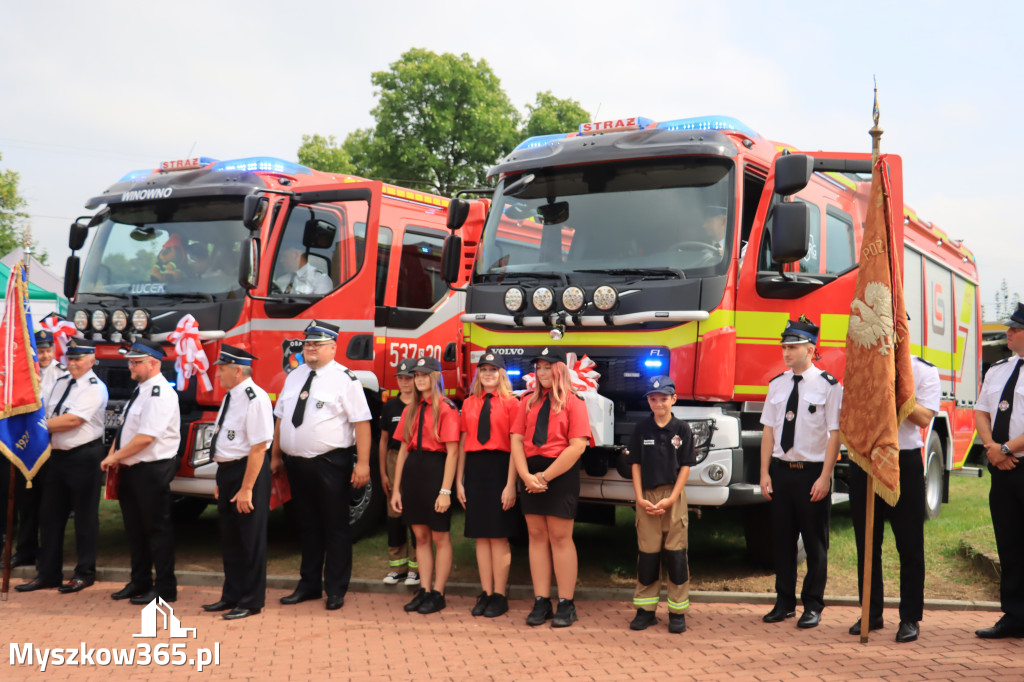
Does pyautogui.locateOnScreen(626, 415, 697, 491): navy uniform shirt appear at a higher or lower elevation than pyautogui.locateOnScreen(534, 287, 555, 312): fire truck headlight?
lower

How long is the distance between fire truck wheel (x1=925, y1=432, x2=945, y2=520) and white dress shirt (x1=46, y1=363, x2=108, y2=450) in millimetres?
8016

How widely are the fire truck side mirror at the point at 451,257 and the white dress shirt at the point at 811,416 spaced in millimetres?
3055

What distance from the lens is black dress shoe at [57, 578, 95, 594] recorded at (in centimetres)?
723

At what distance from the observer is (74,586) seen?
7.26 m

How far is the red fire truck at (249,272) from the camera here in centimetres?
820

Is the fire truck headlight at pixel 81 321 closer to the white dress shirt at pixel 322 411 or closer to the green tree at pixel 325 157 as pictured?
the white dress shirt at pixel 322 411

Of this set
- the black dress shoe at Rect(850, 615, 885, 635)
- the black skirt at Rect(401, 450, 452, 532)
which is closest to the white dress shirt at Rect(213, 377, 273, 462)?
the black skirt at Rect(401, 450, 452, 532)

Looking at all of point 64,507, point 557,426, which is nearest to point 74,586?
point 64,507

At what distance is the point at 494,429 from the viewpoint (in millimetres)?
6535

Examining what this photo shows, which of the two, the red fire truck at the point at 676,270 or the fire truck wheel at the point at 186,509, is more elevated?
the red fire truck at the point at 676,270

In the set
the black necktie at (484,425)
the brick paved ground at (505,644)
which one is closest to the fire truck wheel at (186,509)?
the brick paved ground at (505,644)

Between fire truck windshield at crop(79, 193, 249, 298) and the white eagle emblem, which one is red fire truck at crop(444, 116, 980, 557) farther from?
fire truck windshield at crop(79, 193, 249, 298)

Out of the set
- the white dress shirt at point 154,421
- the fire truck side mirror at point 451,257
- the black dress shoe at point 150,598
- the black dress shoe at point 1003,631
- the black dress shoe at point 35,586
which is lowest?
the black dress shoe at point 35,586

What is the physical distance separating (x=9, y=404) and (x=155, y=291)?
171 cm
